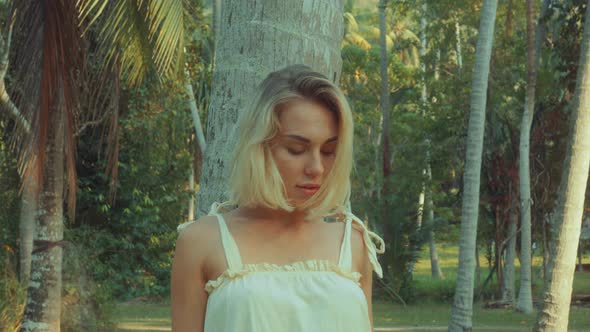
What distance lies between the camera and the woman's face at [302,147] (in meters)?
2.50

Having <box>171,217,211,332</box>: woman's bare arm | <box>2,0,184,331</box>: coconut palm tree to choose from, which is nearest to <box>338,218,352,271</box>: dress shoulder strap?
<box>171,217,211,332</box>: woman's bare arm

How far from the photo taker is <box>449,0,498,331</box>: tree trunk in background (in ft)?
49.8

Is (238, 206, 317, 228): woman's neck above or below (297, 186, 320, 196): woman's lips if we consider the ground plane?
below

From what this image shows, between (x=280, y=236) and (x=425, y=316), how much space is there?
795 inches

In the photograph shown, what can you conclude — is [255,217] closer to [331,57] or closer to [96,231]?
[331,57]

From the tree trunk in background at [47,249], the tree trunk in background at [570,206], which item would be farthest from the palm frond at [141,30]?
the tree trunk in background at [570,206]

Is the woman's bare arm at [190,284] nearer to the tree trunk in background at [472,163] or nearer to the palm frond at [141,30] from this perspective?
the palm frond at [141,30]

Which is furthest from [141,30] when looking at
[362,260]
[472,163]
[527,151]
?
[527,151]

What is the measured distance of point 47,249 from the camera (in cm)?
1004

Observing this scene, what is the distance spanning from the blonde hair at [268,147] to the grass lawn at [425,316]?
14.4m

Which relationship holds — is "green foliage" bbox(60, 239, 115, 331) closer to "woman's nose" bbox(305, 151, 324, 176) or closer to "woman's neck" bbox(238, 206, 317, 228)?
"woman's neck" bbox(238, 206, 317, 228)

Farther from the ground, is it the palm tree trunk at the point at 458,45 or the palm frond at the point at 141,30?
the palm tree trunk at the point at 458,45

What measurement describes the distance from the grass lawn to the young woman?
1434 cm

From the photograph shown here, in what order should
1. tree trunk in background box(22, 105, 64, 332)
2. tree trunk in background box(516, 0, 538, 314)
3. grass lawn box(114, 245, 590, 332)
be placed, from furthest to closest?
tree trunk in background box(516, 0, 538, 314) → grass lawn box(114, 245, 590, 332) → tree trunk in background box(22, 105, 64, 332)
